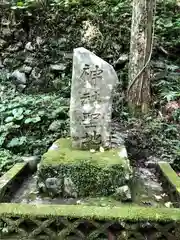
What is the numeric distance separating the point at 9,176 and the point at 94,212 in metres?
1.44

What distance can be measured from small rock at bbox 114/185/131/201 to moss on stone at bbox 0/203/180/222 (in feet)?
1.54

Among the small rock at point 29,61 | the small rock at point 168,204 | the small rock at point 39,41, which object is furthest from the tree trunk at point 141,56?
the small rock at point 168,204

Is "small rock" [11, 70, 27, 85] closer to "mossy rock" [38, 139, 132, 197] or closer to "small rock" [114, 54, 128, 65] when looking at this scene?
"small rock" [114, 54, 128, 65]

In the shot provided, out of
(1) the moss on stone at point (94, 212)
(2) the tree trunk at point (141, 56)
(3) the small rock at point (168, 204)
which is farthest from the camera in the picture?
(2) the tree trunk at point (141, 56)

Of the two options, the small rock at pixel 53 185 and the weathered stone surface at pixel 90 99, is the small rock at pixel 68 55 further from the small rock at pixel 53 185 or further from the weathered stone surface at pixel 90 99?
the small rock at pixel 53 185

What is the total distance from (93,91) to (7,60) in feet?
14.4

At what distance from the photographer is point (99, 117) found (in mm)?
3770

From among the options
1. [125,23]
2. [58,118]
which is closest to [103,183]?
[58,118]

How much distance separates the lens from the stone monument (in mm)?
3335

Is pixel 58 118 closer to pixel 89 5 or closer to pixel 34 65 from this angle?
pixel 34 65

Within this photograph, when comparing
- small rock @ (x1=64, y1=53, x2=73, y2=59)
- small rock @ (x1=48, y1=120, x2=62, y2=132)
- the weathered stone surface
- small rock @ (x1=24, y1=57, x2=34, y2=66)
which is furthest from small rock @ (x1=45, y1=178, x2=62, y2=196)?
small rock @ (x1=24, y1=57, x2=34, y2=66)

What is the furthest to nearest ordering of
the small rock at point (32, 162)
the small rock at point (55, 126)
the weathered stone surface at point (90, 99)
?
the small rock at point (55, 126)
the small rock at point (32, 162)
the weathered stone surface at point (90, 99)

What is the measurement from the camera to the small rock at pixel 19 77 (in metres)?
6.96

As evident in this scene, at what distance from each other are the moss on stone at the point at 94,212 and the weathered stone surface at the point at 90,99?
117 cm
